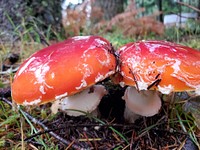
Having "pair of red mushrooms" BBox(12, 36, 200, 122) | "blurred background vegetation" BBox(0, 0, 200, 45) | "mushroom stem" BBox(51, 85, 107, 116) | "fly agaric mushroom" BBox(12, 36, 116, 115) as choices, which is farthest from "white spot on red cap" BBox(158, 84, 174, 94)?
"blurred background vegetation" BBox(0, 0, 200, 45)

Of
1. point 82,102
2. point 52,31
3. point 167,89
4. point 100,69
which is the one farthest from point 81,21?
point 167,89

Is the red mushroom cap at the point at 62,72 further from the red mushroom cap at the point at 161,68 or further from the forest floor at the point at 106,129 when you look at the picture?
the forest floor at the point at 106,129

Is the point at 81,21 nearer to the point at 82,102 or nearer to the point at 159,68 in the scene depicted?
the point at 82,102

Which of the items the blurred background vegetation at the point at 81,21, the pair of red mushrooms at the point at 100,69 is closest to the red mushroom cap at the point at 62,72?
the pair of red mushrooms at the point at 100,69

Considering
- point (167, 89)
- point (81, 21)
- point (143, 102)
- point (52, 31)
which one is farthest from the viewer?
point (81, 21)

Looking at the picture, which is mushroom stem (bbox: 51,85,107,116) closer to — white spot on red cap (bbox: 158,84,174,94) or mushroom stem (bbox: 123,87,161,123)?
mushroom stem (bbox: 123,87,161,123)

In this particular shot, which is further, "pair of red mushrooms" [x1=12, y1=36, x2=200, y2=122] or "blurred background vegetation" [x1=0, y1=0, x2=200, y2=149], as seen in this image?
"blurred background vegetation" [x1=0, y1=0, x2=200, y2=149]
